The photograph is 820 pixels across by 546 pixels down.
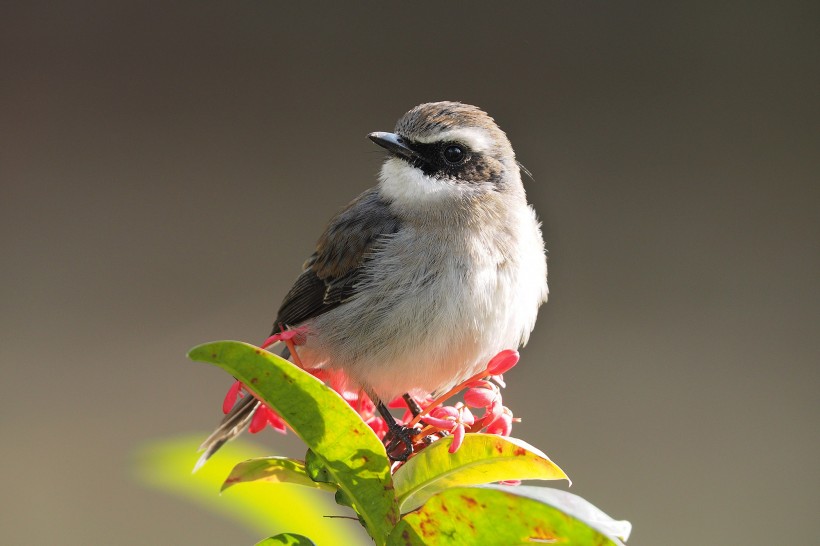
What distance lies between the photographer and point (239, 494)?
194 centimetres

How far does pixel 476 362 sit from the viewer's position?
2.54 meters

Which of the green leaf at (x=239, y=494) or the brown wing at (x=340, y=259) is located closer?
the green leaf at (x=239, y=494)

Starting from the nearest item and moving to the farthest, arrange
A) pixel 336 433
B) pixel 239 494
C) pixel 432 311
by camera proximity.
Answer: pixel 336 433 < pixel 239 494 < pixel 432 311

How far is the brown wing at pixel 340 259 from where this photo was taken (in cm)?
276

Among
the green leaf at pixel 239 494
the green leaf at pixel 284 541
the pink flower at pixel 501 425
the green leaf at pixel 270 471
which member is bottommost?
the green leaf at pixel 239 494

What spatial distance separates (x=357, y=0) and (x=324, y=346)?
326cm

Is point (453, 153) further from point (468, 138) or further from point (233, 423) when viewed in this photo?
point (233, 423)

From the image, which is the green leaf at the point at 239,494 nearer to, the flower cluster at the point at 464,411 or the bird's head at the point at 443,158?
the flower cluster at the point at 464,411

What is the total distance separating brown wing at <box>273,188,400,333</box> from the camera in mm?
2764

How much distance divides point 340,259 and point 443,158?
430 mm

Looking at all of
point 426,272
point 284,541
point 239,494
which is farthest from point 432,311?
point 284,541

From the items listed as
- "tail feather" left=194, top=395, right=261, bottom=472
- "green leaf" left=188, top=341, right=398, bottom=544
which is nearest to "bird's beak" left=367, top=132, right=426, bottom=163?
"tail feather" left=194, top=395, right=261, bottom=472

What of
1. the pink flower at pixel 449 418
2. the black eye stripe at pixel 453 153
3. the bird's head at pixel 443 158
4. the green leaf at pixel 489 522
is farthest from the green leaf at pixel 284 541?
the black eye stripe at pixel 453 153

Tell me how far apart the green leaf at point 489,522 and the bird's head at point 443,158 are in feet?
4.56
